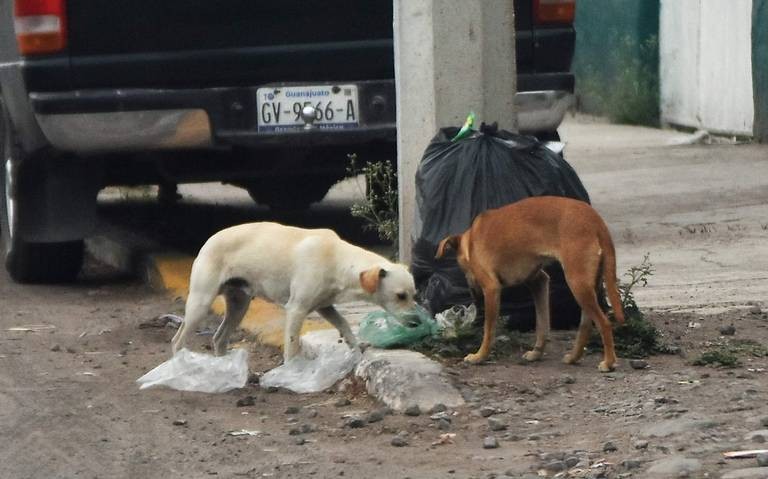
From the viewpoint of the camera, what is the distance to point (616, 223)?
9242 millimetres

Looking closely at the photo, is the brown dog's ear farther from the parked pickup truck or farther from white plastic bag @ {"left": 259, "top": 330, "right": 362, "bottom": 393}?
the parked pickup truck

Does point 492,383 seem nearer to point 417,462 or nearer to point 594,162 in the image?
point 417,462

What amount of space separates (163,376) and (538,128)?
2807mm

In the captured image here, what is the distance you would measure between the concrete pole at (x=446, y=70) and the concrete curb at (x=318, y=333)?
0.59 meters

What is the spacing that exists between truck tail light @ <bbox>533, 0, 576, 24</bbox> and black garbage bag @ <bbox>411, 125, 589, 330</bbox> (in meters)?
1.84

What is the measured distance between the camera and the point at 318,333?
632 cm

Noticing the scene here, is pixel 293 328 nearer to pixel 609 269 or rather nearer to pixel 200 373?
pixel 200 373

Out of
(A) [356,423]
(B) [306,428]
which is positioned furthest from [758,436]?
(B) [306,428]

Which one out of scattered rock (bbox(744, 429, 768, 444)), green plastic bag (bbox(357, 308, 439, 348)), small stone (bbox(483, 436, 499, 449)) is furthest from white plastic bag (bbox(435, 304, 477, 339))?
scattered rock (bbox(744, 429, 768, 444))

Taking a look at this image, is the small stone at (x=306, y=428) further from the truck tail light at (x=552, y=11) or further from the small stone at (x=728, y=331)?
the truck tail light at (x=552, y=11)

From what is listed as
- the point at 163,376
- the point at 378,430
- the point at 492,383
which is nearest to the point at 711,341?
the point at 492,383

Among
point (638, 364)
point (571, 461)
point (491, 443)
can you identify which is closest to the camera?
point (571, 461)

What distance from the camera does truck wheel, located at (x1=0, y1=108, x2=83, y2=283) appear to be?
804 cm

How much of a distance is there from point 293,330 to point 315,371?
16 cm
